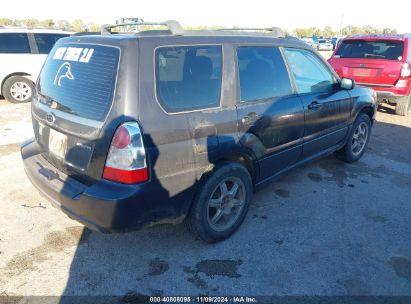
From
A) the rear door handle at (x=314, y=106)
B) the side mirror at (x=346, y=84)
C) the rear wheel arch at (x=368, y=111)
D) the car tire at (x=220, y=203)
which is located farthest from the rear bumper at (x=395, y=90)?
the car tire at (x=220, y=203)

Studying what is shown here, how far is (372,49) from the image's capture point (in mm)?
7418

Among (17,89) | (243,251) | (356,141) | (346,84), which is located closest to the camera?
(243,251)

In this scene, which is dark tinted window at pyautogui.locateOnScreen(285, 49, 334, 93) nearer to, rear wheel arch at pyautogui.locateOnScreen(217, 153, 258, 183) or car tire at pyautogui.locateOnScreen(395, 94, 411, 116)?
rear wheel arch at pyautogui.locateOnScreen(217, 153, 258, 183)

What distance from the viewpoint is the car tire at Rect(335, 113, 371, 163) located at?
466 cm

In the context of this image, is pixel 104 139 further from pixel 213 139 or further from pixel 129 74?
pixel 213 139

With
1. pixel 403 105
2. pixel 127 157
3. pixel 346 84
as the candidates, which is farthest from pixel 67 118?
pixel 403 105

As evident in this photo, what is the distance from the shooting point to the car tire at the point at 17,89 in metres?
8.10

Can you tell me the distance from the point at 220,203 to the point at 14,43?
778 cm

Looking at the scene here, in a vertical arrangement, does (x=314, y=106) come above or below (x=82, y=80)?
below

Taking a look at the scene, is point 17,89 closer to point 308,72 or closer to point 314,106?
point 308,72

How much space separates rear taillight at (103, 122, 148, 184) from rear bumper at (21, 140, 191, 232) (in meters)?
0.06

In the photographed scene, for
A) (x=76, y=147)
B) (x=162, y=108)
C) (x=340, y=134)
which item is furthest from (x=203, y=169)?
(x=340, y=134)

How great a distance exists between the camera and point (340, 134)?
4324mm

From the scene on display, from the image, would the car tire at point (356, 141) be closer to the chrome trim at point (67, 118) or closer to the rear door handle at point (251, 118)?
the rear door handle at point (251, 118)
